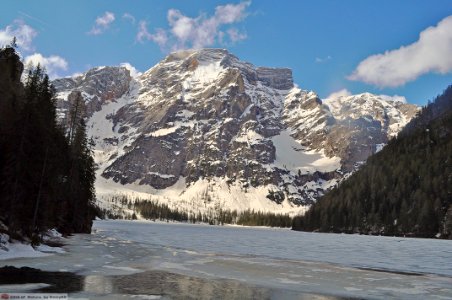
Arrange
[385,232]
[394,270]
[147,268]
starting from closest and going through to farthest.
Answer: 1. [147,268]
2. [394,270]
3. [385,232]

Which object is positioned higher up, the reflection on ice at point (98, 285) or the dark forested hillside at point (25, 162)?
the dark forested hillside at point (25, 162)

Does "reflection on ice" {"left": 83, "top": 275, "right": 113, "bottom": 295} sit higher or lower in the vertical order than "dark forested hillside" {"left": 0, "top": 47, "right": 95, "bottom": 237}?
lower

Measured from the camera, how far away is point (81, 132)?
279ft

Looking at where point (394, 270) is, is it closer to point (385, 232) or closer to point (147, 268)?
point (147, 268)

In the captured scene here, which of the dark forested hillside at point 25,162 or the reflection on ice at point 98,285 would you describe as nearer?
the reflection on ice at point 98,285

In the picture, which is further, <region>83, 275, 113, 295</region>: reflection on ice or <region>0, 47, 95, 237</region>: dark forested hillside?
<region>0, 47, 95, 237</region>: dark forested hillside

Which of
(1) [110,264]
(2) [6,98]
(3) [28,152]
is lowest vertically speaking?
(1) [110,264]

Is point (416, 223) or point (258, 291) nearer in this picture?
point (258, 291)

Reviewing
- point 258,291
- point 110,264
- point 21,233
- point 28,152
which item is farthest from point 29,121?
point 258,291

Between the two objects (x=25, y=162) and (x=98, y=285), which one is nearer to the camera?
(x=98, y=285)

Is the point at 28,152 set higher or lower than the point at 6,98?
lower

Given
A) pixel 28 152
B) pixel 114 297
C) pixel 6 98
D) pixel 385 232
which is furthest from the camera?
pixel 385 232

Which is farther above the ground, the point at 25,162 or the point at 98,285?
the point at 25,162

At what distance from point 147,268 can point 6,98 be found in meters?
31.0
